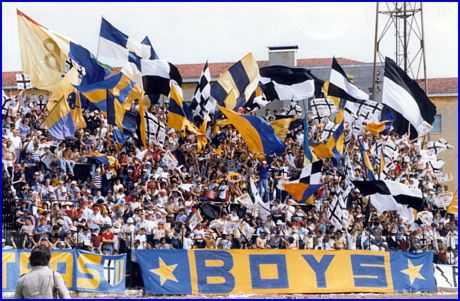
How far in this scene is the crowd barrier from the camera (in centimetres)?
2267

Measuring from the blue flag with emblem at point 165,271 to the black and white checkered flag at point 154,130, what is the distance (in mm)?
6046

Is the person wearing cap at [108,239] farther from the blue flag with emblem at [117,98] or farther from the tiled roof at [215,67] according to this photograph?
the tiled roof at [215,67]

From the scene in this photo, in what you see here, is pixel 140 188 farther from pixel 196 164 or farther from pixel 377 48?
pixel 377 48

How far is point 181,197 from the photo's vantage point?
25.8 m

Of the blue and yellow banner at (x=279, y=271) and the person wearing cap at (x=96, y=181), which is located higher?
the person wearing cap at (x=96, y=181)

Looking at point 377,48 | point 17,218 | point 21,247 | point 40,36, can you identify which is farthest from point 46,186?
point 377,48

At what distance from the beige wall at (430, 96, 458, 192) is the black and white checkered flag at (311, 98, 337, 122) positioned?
21102 millimetres

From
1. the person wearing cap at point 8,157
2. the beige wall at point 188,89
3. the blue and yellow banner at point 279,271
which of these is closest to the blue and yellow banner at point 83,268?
the blue and yellow banner at point 279,271

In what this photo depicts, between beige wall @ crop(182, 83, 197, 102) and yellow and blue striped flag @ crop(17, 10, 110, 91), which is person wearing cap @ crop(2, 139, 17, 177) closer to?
yellow and blue striped flag @ crop(17, 10, 110, 91)

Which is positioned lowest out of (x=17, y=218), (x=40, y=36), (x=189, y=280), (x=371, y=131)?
(x=189, y=280)

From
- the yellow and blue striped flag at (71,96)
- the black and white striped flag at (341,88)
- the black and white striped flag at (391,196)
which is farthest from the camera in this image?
the black and white striped flag at (341,88)

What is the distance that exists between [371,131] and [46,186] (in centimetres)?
979

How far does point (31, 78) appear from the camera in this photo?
1155 inches

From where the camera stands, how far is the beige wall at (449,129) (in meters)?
52.4
